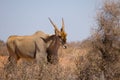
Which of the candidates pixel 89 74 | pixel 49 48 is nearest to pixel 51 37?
pixel 49 48

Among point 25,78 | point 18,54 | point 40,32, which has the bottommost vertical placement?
point 25,78

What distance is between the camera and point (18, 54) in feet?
38.9

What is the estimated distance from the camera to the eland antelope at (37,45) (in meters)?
10.9

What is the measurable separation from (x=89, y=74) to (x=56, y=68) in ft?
4.33

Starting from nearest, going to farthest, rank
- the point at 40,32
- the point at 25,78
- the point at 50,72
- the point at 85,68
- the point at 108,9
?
the point at 25,78
the point at 50,72
the point at 85,68
the point at 108,9
the point at 40,32

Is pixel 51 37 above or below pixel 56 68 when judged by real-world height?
above

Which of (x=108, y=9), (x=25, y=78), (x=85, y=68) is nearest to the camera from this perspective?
(x=25, y=78)

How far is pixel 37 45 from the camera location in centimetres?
1146

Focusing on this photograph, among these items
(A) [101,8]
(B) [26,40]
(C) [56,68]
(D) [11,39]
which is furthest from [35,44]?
(C) [56,68]

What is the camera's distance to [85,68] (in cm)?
721

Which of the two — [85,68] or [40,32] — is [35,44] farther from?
[85,68]

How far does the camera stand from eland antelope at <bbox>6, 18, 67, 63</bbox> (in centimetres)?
1094

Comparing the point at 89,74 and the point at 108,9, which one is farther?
the point at 108,9

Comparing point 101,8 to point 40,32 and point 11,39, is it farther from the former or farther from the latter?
point 11,39
